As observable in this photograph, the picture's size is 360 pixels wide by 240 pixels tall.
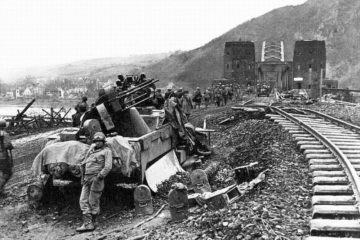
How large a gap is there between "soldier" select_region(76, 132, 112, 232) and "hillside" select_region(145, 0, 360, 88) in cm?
7246

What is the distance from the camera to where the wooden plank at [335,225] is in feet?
15.8

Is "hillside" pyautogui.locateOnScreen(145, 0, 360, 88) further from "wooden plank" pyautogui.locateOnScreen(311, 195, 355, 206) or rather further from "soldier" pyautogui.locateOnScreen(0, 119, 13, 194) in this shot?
"wooden plank" pyautogui.locateOnScreen(311, 195, 355, 206)

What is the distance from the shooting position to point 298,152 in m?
9.34

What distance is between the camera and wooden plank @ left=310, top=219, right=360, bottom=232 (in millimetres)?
4820

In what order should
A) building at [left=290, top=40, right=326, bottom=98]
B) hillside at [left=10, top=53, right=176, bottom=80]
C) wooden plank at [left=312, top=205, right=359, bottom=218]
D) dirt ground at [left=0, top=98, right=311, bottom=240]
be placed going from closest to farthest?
1. dirt ground at [left=0, top=98, right=311, bottom=240]
2. wooden plank at [left=312, top=205, right=359, bottom=218]
3. building at [left=290, top=40, right=326, bottom=98]
4. hillside at [left=10, top=53, right=176, bottom=80]

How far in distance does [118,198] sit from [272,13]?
107067 mm

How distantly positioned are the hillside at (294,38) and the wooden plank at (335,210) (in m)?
73.9

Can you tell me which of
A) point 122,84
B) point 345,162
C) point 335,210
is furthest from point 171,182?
point 335,210

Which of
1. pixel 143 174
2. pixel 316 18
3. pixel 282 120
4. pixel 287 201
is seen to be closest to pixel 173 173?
pixel 143 174

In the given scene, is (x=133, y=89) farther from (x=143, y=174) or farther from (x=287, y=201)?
(x=287, y=201)

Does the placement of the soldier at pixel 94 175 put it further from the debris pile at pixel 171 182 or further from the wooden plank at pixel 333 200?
the wooden plank at pixel 333 200

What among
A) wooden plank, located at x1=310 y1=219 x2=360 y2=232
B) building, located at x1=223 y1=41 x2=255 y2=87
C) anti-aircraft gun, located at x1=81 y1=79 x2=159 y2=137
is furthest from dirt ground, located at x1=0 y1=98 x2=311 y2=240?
building, located at x1=223 y1=41 x2=255 y2=87

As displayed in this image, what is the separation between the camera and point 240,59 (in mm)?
52562

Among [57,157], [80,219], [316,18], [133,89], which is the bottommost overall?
[80,219]
